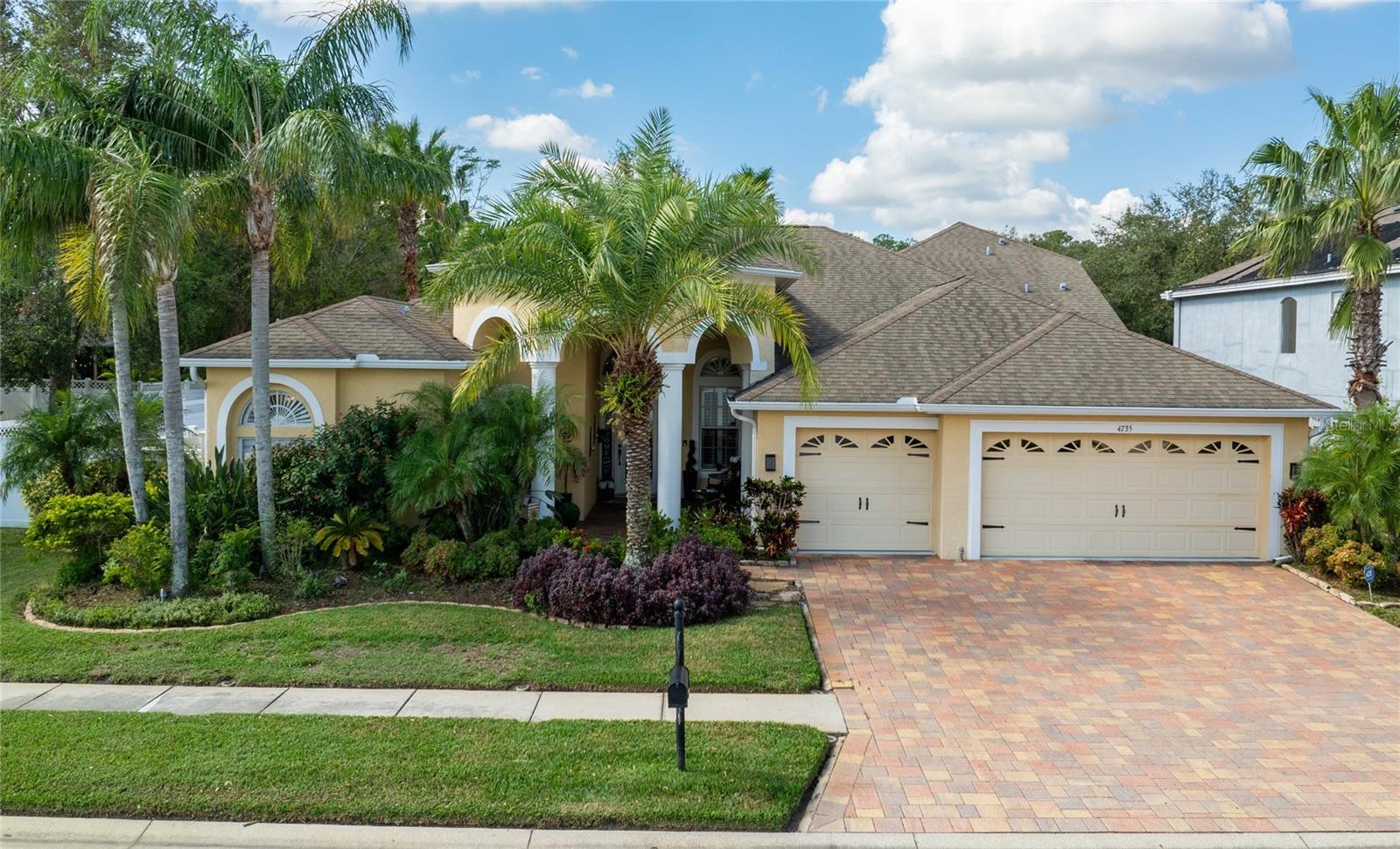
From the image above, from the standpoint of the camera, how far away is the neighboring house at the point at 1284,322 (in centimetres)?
2050

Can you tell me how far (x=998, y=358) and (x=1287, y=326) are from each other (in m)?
12.5

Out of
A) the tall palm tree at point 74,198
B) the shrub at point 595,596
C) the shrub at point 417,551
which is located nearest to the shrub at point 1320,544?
the shrub at point 595,596

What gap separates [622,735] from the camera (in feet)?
25.7

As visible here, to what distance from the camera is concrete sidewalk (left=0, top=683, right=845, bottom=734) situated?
8484 millimetres

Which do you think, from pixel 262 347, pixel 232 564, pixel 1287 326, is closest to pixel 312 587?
pixel 232 564

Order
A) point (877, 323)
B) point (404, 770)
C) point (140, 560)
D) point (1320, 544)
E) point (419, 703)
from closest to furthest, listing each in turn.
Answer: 1. point (404, 770)
2. point (419, 703)
3. point (140, 560)
4. point (1320, 544)
5. point (877, 323)

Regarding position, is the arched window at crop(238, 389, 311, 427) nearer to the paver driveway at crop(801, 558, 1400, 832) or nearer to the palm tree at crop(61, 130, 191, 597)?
the palm tree at crop(61, 130, 191, 597)

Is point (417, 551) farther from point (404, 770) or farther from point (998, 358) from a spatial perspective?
point (998, 358)

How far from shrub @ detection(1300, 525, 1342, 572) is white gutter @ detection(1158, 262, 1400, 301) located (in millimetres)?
7070

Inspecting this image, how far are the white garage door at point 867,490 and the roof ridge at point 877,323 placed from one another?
1444 mm

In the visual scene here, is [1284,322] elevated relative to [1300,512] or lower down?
elevated

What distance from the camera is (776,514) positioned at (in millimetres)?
14359

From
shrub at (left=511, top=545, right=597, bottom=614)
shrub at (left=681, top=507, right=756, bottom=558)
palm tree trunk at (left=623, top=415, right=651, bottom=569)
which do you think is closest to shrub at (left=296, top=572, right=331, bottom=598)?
shrub at (left=511, top=545, right=597, bottom=614)

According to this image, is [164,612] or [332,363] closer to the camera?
[164,612]
